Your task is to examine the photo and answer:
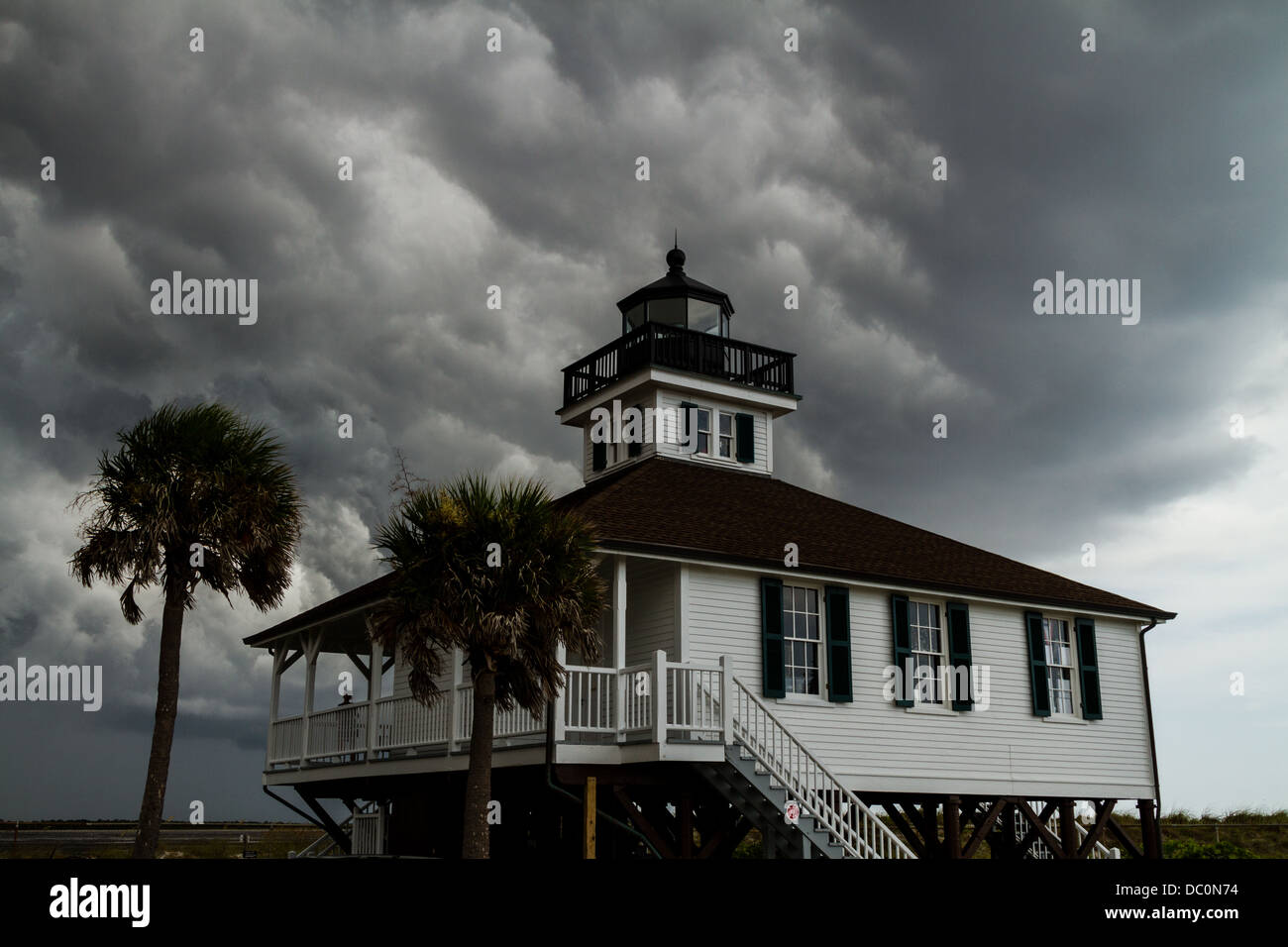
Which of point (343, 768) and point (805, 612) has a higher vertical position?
point (805, 612)

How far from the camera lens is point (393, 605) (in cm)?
1661

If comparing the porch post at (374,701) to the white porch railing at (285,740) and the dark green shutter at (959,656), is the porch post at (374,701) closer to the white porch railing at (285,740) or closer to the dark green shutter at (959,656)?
the white porch railing at (285,740)

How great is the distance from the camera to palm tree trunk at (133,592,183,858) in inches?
762

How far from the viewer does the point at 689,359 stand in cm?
2736

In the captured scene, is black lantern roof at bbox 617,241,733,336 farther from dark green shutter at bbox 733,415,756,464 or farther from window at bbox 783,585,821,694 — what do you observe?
window at bbox 783,585,821,694

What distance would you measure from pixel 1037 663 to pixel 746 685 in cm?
689

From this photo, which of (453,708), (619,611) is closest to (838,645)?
(619,611)

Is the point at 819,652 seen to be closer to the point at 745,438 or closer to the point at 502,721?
the point at 502,721

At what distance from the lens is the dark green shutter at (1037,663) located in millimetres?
23297

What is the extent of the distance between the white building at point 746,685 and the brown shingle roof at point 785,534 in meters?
0.08

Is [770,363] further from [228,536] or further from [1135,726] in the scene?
[228,536]
